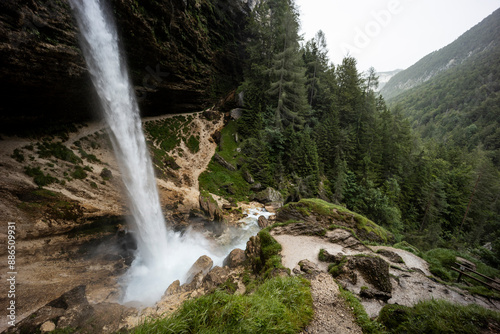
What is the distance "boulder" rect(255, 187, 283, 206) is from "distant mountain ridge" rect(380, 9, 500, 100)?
19111 cm

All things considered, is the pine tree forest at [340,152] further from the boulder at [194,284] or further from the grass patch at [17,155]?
the grass patch at [17,155]

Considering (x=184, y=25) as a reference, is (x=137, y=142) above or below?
below

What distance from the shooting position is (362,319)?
14.8 ft

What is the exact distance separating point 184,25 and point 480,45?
715ft

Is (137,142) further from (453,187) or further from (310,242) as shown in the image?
(453,187)

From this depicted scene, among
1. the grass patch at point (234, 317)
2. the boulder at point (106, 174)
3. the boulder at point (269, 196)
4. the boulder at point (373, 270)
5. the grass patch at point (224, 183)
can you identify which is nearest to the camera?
the grass patch at point (234, 317)

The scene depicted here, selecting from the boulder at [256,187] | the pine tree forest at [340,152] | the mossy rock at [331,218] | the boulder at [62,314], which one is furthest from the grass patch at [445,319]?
the pine tree forest at [340,152]

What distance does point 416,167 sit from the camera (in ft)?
90.6

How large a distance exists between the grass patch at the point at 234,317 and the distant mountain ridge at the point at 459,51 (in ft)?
668

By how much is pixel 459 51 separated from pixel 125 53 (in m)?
235

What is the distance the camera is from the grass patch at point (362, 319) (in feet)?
13.4

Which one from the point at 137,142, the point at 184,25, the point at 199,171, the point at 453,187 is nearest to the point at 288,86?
the point at 184,25

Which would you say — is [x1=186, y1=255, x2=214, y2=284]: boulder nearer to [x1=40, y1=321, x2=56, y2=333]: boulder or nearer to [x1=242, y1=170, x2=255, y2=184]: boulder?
[x1=40, y1=321, x2=56, y2=333]: boulder

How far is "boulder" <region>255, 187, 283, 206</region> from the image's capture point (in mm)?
19031
